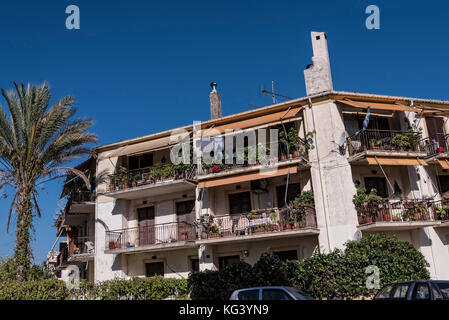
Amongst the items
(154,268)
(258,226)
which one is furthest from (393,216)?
(154,268)

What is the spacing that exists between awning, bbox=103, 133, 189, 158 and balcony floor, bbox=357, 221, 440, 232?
10260 millimetres

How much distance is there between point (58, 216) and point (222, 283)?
16044mm

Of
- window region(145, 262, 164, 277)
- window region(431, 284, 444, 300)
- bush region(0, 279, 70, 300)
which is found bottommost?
window region(431, 284, 444, 300)

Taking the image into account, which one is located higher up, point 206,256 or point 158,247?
point 158,247

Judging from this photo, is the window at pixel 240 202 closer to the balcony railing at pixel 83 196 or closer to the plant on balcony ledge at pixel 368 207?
the plant on balcony ledge at pixel 368 207

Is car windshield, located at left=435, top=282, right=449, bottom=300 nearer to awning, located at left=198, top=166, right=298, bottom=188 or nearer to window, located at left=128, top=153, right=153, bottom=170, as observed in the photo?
awning, located at left=198, top=166, right=298, bottom=188

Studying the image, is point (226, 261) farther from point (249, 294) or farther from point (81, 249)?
point (249, 294)

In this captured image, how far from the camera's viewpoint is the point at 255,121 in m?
21.3

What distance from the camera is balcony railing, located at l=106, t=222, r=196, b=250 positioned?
73.4ft

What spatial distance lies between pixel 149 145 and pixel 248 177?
19.6 ft

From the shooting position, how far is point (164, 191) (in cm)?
2381

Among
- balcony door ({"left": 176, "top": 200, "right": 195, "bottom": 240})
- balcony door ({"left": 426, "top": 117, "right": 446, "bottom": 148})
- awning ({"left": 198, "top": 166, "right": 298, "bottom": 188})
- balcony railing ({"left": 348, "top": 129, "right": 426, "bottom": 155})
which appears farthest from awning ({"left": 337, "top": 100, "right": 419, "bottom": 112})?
balcony door ({"left": 176, "top": 200, "right": 195, "bottom": 240})

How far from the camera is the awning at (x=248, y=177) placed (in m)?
20.2

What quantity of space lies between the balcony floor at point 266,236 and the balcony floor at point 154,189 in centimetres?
327
